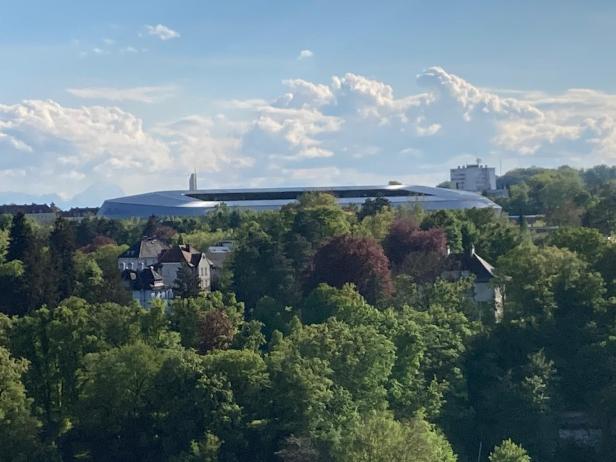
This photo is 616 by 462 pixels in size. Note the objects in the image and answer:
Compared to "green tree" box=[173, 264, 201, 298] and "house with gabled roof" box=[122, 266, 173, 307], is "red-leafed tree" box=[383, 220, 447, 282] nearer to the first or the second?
"green tree" box=[173, 264, 201, 298]

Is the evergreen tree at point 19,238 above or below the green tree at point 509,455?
above

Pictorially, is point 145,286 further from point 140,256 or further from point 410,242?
point 410,242

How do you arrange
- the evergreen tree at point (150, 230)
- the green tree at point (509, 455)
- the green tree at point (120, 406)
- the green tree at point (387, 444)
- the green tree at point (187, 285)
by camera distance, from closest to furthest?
1. the green tree at point (387, 444)
2. the green tree at point (509, 455)
3. the green tree at point (120, 406)
4. the green tree at point (187, 285)
5. the evergreen tree at point (150, 230)

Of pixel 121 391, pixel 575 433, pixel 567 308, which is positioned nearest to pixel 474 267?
pixel 567 308

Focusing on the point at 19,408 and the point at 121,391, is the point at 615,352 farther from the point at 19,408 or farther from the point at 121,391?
the point at 19,408

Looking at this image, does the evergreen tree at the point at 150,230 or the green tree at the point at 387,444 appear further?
the evergreen tree at the point at 150,230

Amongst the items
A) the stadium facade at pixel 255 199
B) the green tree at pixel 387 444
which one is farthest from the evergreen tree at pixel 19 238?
the stadium facade at pixel 255 199

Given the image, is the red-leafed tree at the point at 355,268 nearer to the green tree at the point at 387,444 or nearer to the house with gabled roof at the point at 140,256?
the green tree at the point at 387,444

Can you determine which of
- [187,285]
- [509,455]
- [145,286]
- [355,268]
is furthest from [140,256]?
[509,455]
